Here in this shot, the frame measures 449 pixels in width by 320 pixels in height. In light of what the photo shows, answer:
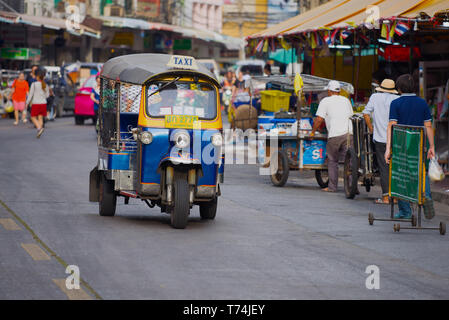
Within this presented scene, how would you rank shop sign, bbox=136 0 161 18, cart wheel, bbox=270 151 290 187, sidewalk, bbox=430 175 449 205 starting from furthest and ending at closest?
shop sign, bbox=136 0 161 18, cart wheel, bbox=270 151 290 187, sidewalk, bbox=430 175 449 205

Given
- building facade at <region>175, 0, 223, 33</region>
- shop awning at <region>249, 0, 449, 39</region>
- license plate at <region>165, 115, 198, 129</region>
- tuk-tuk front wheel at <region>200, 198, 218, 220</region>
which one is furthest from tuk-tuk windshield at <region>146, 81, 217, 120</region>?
building facade at <region>175, 0, 223, 33</region>

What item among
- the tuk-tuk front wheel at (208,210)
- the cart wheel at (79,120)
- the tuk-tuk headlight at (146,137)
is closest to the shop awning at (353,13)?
the tuk-tuk front wheel at (208,210)

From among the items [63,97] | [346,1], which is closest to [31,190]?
[346,1]

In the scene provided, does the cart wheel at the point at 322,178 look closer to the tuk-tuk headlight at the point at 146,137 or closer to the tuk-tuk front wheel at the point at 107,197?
the tuk-tuk front wheel at the point at 107,197

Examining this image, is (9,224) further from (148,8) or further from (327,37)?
(148,8)

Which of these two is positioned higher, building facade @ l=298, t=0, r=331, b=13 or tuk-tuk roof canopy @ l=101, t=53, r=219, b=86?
building facade @ l=298, t=0, r=331, b=13

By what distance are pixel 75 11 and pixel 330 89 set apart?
36.0 m

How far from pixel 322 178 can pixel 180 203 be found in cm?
655

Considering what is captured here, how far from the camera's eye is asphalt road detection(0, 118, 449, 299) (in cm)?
780

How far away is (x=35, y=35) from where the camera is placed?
45781 mm

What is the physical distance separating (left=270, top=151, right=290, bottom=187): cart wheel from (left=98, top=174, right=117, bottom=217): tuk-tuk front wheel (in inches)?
203

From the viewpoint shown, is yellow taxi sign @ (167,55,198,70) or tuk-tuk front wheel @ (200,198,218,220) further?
tuk-tuk front wheel @ (200,198,218,220)

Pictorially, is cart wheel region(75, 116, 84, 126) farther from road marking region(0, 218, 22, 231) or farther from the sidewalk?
road marking region(0, 218, 22, 231)
